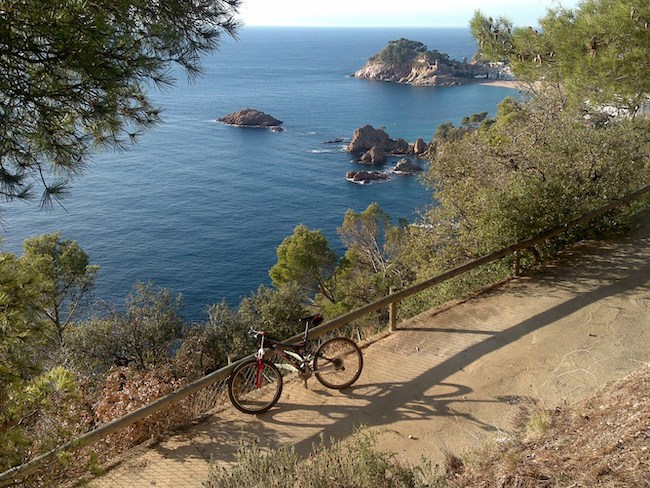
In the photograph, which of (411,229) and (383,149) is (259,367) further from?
(383,149)

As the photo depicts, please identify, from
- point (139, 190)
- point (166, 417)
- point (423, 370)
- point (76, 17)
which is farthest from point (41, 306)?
point (139, 190)

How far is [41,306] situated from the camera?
3.39 m

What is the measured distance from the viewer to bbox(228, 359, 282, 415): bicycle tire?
5607 millimetres

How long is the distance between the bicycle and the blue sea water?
9.89 meters

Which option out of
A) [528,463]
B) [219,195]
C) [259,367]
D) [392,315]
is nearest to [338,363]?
[259,367]

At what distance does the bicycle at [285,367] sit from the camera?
18.5 ft

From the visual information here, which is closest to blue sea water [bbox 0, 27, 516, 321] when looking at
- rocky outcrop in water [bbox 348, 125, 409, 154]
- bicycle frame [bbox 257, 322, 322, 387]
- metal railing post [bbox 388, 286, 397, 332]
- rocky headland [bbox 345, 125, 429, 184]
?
rocky headland [bbox 345, 125, 429, 184]

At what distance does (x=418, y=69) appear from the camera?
4860 inches

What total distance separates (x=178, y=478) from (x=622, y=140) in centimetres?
978

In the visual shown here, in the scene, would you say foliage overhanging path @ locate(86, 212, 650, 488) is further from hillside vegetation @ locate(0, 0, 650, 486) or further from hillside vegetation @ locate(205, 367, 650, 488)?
hillside vegetation @ locate(205, 367, 650, 488)

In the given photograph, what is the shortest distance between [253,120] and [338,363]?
74.0 meters

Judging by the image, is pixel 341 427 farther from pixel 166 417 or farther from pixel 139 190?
pixel 139 190

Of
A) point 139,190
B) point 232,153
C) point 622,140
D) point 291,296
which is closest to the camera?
point 622,140

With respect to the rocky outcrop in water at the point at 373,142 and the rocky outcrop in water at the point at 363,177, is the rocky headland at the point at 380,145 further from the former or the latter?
the rocky outcrop in water at the point at 363,177
